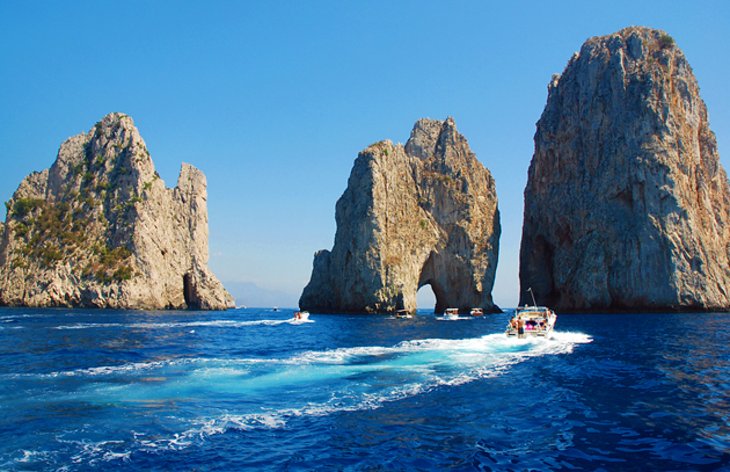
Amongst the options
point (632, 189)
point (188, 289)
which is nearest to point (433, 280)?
point (632, 189)

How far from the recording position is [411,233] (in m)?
101

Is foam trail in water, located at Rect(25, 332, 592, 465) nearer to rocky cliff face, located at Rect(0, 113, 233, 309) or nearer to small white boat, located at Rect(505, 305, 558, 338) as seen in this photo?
small white boat, located at Rect(505, 305, 558, 338)

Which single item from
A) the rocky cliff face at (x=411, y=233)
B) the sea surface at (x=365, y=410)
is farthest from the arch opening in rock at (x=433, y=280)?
the sea surface at (x=365, y=410)

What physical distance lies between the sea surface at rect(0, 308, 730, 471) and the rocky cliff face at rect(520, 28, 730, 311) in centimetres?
6197

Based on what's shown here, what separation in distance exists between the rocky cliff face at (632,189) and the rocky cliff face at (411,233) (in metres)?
15.7

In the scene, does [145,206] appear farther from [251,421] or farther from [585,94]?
[251,421]

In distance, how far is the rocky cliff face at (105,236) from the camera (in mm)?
103688

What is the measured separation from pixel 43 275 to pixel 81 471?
365 feet

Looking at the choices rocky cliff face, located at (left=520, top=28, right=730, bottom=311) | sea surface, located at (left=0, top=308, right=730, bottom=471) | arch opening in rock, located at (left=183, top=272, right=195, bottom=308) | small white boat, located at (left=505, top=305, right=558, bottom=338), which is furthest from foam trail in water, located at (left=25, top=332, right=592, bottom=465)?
arch opening in rock, located at (left=183, top=272, right=195, bottom=308)

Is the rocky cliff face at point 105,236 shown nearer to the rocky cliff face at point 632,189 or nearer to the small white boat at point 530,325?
the rocky cliff face at point 632,189

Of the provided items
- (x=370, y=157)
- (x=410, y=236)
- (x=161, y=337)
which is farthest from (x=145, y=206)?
(x=161, y=337)

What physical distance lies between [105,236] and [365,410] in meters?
113

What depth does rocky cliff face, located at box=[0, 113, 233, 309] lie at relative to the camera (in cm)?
10369

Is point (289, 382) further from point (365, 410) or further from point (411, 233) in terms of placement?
point (411, 233)
